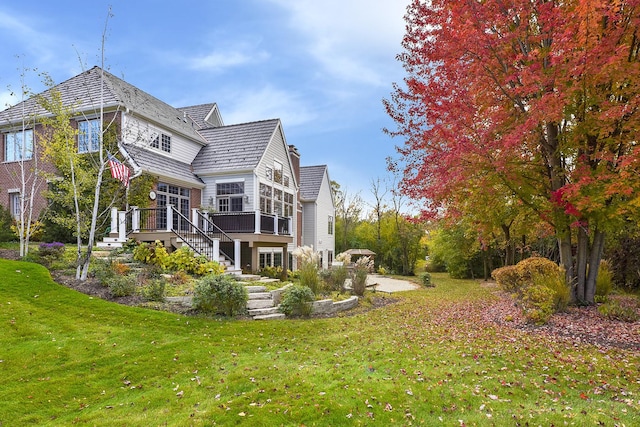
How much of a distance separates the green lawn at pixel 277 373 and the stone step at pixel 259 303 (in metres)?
1.41

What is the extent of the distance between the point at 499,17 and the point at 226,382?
8768 mm

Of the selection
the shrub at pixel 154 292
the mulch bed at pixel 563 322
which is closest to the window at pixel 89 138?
the mulch bed at pixel 563 322

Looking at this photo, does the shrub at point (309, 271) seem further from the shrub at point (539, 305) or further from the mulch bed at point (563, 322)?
the shrub at point (539, 305)

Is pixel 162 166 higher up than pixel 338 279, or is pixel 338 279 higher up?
pixel 162 166

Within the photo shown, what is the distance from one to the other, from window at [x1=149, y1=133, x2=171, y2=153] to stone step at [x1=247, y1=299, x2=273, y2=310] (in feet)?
33.2

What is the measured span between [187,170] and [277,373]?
47.4ft

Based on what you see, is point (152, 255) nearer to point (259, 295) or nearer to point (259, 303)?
point (259, 295)

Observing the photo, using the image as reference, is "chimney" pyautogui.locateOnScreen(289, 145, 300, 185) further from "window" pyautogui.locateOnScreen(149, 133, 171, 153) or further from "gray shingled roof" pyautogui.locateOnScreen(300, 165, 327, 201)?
"window" pyautogui.locateOnScreen(149, 133, 171, 153)

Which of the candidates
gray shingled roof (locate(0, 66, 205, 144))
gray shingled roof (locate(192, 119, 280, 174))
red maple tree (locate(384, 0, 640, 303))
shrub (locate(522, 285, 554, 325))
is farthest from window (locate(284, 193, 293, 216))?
shrub (locate(522, 285, 554, 325))

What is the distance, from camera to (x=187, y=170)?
18.0 meters

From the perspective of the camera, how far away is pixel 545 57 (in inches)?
327

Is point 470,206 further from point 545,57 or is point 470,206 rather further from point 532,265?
point 532,265

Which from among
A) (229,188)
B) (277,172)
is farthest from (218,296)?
(277,172)

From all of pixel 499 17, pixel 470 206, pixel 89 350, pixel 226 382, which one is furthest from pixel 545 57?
pixel 89 350
